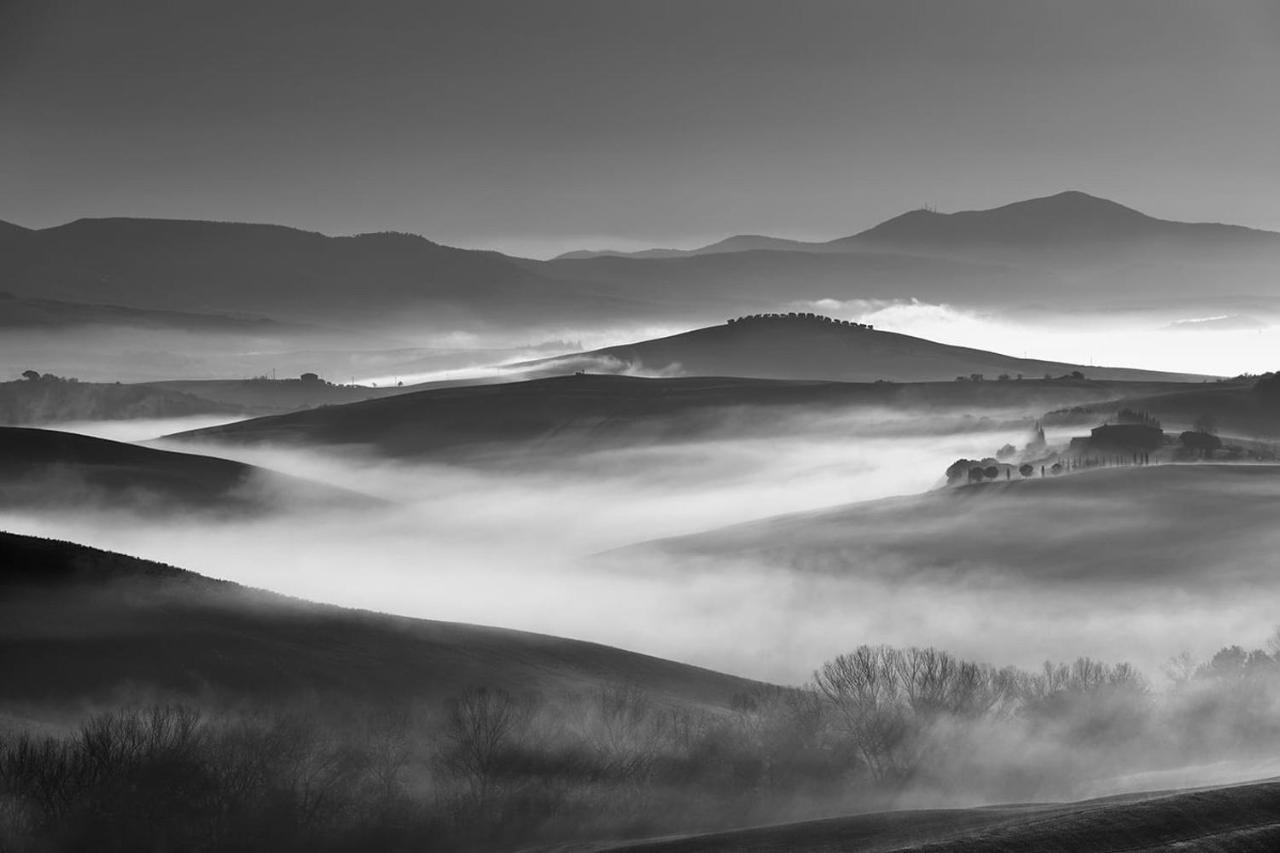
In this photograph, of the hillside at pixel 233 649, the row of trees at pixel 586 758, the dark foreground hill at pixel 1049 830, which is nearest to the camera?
the dark foreground hill at pixel 1049 830

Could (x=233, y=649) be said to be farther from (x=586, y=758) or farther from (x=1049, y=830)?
(x=1049, y=830)

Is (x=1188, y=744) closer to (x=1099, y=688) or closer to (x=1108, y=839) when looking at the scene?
(x=1099, y=688)

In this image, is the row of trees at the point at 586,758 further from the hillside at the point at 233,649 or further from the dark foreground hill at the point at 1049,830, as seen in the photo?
the dark foreground hill at the point at 1049,830

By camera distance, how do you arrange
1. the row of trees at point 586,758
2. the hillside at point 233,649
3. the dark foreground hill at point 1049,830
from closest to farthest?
the dark foreground hill at point 1049,830, the row of trees at point 586,758, the hillside at point 233,649

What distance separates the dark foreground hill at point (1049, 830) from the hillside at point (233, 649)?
4874 cm

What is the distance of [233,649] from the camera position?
466 ft

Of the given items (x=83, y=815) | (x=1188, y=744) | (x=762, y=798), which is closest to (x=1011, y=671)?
(x=1188, y=744)

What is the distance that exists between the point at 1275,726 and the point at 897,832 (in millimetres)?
68656

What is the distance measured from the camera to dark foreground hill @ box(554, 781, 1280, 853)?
82.6 metres

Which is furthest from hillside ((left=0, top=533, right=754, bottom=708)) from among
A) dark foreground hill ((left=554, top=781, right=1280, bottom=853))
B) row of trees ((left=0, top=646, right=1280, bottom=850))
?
dark foreground hill ((left=554, top=781, right=1280, bottom=853))

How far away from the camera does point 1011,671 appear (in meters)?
166

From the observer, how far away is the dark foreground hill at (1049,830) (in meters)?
82.6

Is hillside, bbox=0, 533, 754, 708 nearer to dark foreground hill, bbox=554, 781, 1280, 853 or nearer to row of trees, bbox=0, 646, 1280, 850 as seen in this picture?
row of trees, bbox=0, 646, 1280, 850

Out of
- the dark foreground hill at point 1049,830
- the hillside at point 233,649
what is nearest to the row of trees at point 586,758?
the hillside at point 233,649
